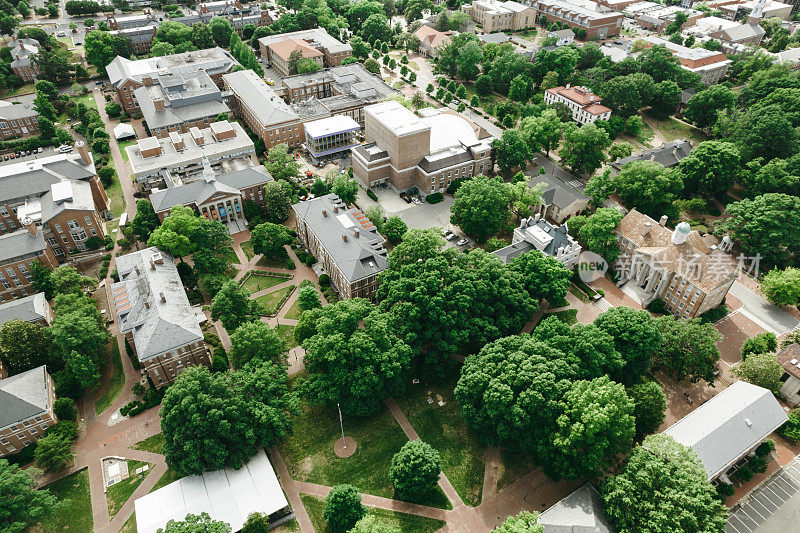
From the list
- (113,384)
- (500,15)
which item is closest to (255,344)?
(113,384)

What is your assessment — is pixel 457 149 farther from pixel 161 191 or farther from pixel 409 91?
pixel 161 191

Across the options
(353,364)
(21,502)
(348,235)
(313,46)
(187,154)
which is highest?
(313,46)

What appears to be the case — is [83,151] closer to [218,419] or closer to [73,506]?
[73,506]

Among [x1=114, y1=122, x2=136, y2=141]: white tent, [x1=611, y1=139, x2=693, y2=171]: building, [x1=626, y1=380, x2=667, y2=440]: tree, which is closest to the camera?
[x1=626, y1=380, x2=667, y2=440]: tree

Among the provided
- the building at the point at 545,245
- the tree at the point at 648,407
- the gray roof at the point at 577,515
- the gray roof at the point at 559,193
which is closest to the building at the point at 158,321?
the gray roof at the point at 577,515

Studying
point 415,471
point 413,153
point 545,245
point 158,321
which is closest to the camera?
point 415,471

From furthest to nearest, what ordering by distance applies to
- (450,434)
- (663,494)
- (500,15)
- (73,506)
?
1. (500,15)
2. (450,434)
3. (73,506)
4. (663,494)

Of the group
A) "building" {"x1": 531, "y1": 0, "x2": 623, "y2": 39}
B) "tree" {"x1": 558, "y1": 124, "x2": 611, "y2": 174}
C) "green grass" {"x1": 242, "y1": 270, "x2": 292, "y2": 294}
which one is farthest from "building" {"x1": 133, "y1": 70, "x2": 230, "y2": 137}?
"building" {"x1": 531, "y1": 0, "x2": 623, "y2": 39}

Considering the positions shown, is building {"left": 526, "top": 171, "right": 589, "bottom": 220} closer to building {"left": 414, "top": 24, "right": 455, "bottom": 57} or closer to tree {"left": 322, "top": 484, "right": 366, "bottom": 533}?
tree {"left": 322, "top": 484, "right": 366, "bottom": 533}
